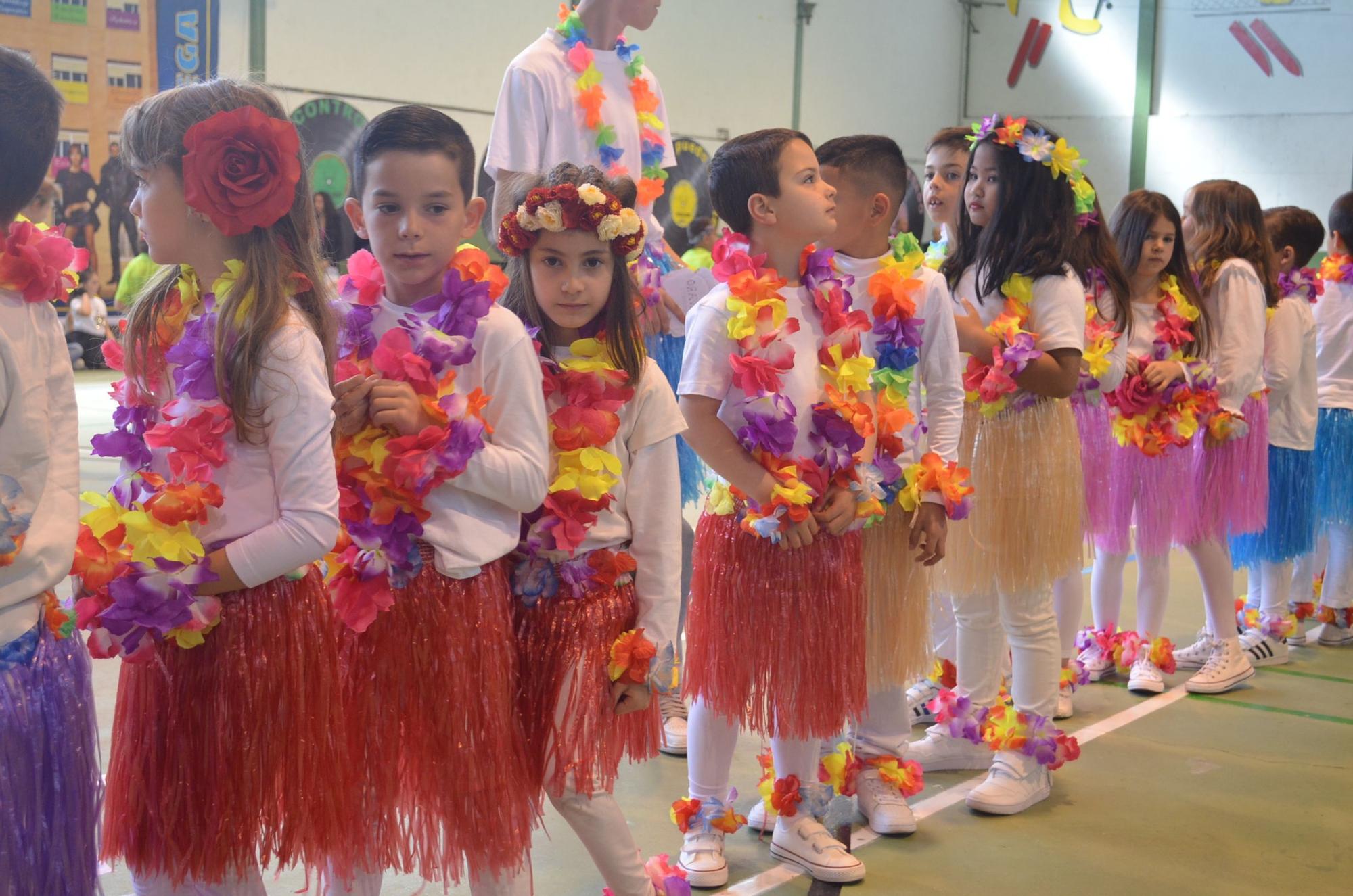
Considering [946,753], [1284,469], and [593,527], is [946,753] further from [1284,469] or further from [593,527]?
[1284,469]

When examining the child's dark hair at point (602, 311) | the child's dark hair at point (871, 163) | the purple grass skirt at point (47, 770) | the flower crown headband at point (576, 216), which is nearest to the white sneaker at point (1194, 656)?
the child's dark hair at point (871, 163)

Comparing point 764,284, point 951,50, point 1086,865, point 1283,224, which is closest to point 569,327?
point 764,284

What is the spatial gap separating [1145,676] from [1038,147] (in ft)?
5.83

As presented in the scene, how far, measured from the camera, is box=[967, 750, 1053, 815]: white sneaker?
294 cm

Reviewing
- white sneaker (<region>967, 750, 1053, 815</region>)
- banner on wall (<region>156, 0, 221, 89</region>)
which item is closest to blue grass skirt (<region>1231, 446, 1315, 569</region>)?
white sneaker (<region>967, 750, 1053, 815</region>)

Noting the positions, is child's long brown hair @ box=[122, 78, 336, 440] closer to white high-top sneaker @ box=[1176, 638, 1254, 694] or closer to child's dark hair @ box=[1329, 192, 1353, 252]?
white high-top sneaker @ box=[1176, 638, 1254, 694]

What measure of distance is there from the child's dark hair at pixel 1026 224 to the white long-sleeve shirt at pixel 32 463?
6.92 ft

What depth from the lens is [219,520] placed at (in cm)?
165

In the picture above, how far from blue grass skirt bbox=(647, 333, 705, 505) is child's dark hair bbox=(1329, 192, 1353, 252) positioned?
2.74 meters

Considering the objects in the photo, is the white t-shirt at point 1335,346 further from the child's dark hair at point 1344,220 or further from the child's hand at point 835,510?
the child's hand at point 835,510

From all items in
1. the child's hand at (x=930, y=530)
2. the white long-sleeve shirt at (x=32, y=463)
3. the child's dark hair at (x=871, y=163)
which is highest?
the child's dark hair at (x=871, y=163)

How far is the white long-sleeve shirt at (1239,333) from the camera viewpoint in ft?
12.7

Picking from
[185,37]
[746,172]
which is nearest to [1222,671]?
[746,172]

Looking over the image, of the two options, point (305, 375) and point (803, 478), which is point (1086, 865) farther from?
point (305, 375)
